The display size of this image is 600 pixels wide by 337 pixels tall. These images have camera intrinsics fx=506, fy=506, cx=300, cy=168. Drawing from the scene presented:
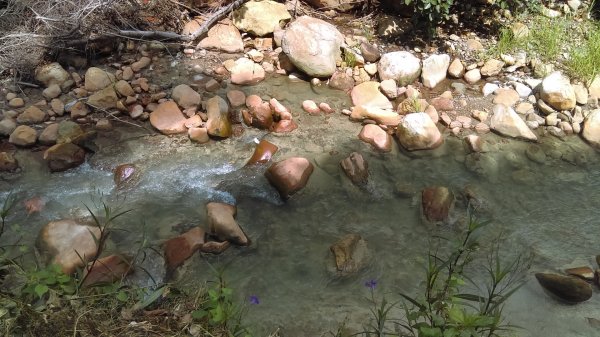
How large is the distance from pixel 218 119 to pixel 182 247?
3.96 feet

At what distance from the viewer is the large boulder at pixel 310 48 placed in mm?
4266

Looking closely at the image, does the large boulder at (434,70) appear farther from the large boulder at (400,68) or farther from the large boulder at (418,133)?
the large boulder at (418,133)

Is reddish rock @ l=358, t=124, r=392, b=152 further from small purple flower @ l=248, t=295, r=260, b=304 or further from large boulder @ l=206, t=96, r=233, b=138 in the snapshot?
small purple flower @ l=248, t=295, r=260, b=304

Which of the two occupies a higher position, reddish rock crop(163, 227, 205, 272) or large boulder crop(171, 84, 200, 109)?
large boulder crop(171, 84, 200, 109)

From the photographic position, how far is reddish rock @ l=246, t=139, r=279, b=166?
11.6ft

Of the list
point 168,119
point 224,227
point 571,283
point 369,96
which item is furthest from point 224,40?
point 571,283

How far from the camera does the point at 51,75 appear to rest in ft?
13.2

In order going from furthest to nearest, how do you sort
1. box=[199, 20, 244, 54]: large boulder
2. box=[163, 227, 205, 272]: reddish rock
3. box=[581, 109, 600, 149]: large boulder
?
box=[199, 20, 244, 54]: large boulder, box=[581, 109, 600, 149]: large boulder, box=[163, 227, 205, 272]: reddish rock

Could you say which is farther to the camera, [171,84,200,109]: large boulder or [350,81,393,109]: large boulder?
[350,81,393,109]: large boulder

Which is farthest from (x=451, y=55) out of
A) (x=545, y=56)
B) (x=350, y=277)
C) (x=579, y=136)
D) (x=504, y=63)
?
(x=350, y=277)

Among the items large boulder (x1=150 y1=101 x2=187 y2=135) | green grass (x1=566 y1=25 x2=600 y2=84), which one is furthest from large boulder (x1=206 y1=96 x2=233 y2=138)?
green grass (x1=566 y1=25 x2=600 y2=84)

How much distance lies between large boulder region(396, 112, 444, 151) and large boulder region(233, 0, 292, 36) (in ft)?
5.59

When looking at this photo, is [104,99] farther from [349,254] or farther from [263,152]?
[349,254]

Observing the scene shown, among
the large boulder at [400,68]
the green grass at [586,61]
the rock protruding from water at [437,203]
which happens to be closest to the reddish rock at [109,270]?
the rock protruding from water at [437,203]
